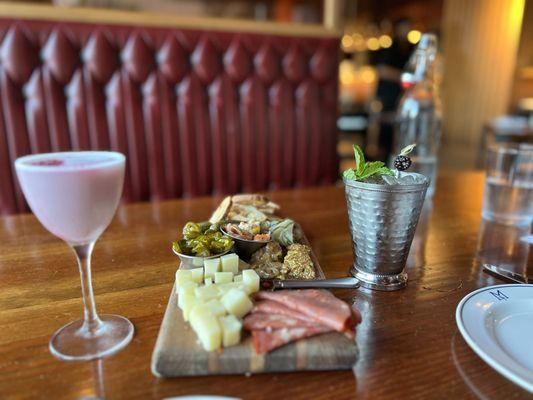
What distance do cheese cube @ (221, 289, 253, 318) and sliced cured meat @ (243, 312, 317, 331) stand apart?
0.04 feet

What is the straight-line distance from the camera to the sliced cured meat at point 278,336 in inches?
17.4

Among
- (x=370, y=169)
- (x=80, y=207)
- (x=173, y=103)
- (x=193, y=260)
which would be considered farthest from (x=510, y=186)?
(x=173, y=103)

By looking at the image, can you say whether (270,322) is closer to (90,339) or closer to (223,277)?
(223,277)

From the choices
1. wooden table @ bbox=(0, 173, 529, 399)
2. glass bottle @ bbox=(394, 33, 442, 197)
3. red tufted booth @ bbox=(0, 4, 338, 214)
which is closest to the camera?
wooden table @ bbox=(0, 173, 529, 399)

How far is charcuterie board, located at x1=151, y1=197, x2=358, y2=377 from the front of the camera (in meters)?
0.43

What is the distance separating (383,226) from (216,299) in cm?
30

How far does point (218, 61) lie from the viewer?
1824 mm

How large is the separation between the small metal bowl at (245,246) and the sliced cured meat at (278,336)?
0.24m

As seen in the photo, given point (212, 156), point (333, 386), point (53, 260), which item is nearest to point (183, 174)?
point (212, 156)

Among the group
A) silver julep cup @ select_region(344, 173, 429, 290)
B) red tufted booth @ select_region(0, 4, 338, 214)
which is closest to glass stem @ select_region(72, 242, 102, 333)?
silver julep cup @ select_region(344, 173, 429, 290)

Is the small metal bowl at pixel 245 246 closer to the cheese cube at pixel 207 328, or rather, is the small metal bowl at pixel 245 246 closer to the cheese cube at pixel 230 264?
the cheese cube at pixel 230 264

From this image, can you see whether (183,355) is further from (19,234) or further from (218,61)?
(218,61)

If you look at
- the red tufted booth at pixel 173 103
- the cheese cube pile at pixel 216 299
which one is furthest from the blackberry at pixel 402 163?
the red tufted booth at pixel 173 103

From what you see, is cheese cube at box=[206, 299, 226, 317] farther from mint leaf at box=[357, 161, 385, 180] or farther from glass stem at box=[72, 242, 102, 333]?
mint leaf at box=[357, 161, 385, 180]
